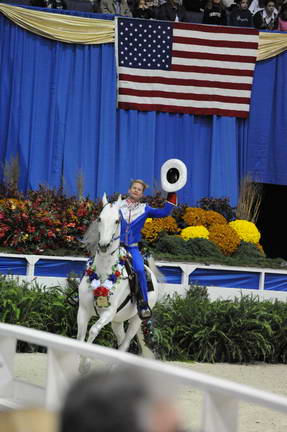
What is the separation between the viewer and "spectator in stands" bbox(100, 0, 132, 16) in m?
15.9

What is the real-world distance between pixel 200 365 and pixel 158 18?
811 cm

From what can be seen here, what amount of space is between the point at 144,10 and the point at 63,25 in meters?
1.57

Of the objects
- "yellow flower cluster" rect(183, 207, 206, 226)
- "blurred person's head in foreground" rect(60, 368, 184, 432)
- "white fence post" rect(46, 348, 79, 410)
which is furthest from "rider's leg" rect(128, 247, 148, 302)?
"blurred person's head in foreground" rect(60, 368, 184, 432)

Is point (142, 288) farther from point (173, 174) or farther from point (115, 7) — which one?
point (115, 7)

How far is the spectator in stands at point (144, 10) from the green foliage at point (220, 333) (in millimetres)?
6836

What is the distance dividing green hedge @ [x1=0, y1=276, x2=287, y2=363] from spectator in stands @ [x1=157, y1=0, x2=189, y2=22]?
22.4 ft

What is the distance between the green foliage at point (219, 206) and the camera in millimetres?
15367

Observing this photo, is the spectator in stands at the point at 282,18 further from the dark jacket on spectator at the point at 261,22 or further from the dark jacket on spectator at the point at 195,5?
the dark jacket on spectator at the point at 195,5

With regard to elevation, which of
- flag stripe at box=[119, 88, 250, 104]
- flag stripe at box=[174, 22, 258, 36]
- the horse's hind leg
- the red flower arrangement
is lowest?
the horse's hind leg

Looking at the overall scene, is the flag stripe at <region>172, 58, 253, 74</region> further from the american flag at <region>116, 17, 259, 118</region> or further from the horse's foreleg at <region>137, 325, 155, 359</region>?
the horse's foreleg at <region>137, 325, 155, 359</region>

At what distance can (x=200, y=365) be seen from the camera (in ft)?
32.6

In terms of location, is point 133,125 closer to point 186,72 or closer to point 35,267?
point 186,72

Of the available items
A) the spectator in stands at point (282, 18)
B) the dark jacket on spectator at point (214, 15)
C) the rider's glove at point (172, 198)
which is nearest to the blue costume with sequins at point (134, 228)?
the rider's glove at point (172, 198)

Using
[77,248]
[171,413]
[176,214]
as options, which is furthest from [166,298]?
[171,413]
